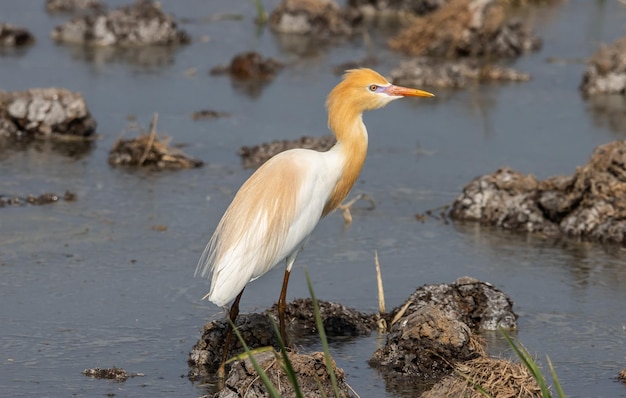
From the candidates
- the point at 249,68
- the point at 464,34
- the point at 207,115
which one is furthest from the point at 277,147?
the point at 464,34

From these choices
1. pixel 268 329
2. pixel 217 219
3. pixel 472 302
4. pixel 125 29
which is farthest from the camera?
pixel 125 29

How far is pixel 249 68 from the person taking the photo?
14453 mm

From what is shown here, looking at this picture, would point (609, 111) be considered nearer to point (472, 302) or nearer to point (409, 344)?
point (472, 302)

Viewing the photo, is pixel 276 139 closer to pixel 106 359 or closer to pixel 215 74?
pixel 215 74

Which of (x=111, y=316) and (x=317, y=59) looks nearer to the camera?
(x=111, y=316)

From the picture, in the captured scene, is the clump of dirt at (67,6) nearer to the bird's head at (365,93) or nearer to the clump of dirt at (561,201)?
the clump of dirt at (561,201)

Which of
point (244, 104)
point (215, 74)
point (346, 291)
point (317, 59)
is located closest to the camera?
point (346, 291)

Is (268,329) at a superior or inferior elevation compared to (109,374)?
superior

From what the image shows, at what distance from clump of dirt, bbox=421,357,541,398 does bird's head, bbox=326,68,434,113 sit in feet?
5.17

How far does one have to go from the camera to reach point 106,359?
21.2 feet

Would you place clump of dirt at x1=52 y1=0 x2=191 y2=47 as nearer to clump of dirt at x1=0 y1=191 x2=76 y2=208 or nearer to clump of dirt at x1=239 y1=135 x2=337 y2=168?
clump of dirt at x1=239 y1=135 x2=337 y2=168

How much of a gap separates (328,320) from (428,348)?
0.77 meters

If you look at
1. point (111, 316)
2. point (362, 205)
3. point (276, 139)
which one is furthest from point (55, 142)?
point (111, 316)

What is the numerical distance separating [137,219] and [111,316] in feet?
6.90
